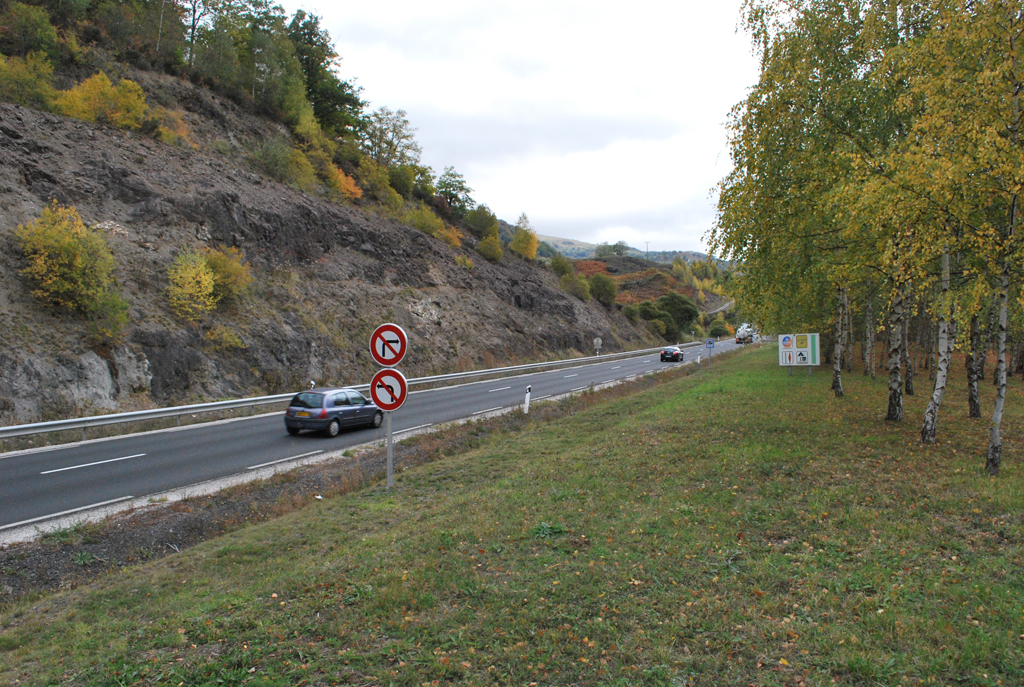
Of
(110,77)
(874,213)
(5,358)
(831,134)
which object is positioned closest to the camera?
(874,213)

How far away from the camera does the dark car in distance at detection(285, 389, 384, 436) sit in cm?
1583

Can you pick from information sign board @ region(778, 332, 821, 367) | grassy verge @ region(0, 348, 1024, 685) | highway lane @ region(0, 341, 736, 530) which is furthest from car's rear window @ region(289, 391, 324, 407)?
information sign board @ region(778, 332, 821, 367)

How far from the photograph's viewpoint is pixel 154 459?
12.9 metres

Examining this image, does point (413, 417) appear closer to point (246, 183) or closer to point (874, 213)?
point (874, 213)

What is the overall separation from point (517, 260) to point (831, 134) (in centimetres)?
4824

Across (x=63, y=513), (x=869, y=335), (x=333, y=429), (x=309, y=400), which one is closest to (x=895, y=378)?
(x=869, y=335)

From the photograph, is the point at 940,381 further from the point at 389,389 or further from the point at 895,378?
the point at 389,389

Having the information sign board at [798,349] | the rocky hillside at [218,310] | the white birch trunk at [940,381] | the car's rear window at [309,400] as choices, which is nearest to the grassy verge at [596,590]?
the white birch trunk at [940,381]

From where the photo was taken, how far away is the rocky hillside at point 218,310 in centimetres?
1844

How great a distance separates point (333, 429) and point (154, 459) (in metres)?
4.39

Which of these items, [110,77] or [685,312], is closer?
[110,77]

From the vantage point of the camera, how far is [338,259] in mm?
35000

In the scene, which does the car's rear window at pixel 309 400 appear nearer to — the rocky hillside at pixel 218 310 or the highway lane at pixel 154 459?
the highway lane at pixel 154 459

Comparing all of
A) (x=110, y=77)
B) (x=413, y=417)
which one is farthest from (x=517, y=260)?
(x=413, y=417)
